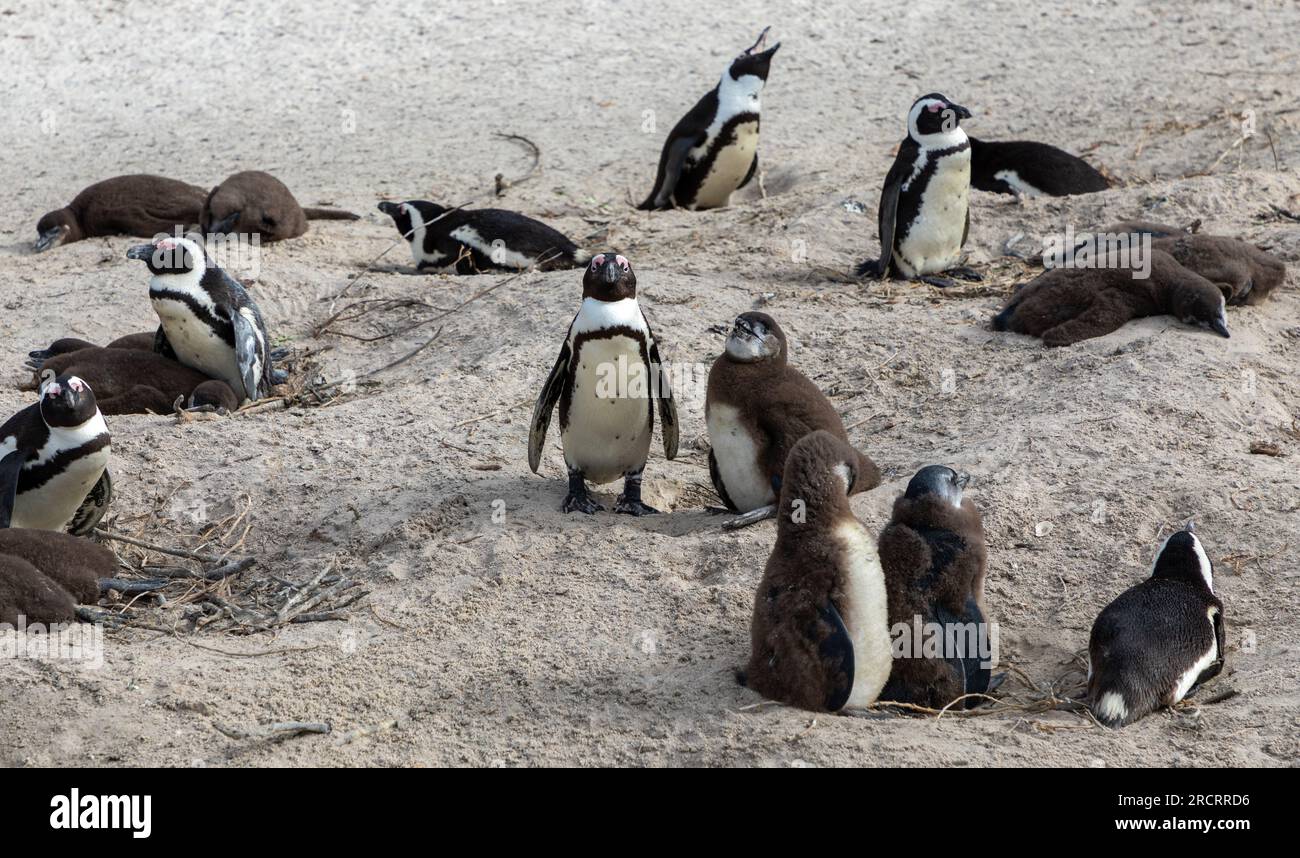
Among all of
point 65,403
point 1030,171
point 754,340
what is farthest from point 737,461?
point 1030,171

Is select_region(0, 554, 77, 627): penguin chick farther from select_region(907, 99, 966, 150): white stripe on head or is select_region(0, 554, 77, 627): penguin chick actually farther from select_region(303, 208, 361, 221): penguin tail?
select_region(907, 99, 966, 150): white stripe on head

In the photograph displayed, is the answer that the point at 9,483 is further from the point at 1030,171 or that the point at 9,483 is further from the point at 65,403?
the point at 1030,171

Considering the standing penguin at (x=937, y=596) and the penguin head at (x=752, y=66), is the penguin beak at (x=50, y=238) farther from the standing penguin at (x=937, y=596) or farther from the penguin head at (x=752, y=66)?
the standing penguin at (x=937, y=596)

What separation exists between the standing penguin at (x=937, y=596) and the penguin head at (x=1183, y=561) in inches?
23.7

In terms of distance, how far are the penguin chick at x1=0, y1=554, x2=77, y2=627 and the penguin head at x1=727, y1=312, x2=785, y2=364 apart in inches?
97.2

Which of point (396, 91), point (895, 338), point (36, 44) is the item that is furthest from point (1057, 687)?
point (36, 44)

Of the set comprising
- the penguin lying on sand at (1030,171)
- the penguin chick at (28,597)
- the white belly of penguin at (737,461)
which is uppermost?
the penguin lying on sand at (1030,171)

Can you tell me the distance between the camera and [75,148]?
36.5ft

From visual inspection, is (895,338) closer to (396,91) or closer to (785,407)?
(785,407)

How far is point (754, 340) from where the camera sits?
5.26 m

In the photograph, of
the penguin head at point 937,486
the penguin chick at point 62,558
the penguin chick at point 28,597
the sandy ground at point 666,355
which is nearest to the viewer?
the sandy ground at point 666,355

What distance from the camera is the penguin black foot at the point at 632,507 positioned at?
5539 millimetres

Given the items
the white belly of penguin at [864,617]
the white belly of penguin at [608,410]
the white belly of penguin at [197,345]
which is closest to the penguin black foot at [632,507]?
the white belly of penguin at [608,410]

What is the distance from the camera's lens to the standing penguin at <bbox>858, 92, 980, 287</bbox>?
7.95 m
